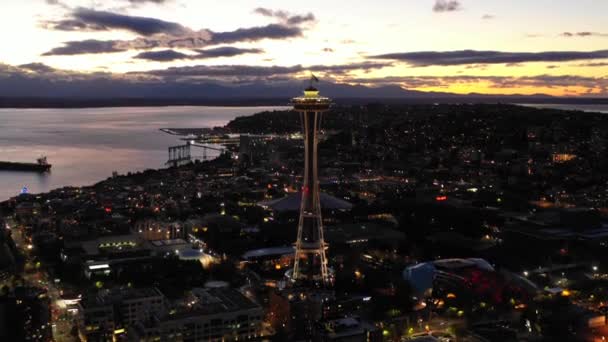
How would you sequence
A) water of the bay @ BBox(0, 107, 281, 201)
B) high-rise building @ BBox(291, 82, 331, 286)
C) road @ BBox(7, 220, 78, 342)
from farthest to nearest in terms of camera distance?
1. water of the bay @ BBox(0, 107, 281, 201)
2. high-rise building @ BBox(291, 82, 331, 286)
3. road @ BBox(7, 220, 78, 342)

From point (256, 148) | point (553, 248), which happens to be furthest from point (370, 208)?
point (256, 148)

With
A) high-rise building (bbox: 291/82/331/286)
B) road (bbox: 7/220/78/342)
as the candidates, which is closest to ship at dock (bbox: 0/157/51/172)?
road (bbox: 7/220/78/342)

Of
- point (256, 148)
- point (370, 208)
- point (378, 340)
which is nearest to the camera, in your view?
point (378, 340)

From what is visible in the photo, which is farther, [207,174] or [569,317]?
[207,174]

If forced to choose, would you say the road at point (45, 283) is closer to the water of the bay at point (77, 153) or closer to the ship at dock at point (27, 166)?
the water of the bay at point (77, 153)

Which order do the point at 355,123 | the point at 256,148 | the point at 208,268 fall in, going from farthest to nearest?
the point at 355,123
the point at 256,148
the point at 208,268

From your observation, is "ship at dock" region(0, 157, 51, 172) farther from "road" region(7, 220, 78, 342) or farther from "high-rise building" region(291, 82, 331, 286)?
"high-rise building" region(291, 82, 331, 286)

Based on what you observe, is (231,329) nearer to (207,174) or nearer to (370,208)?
(370,208)
